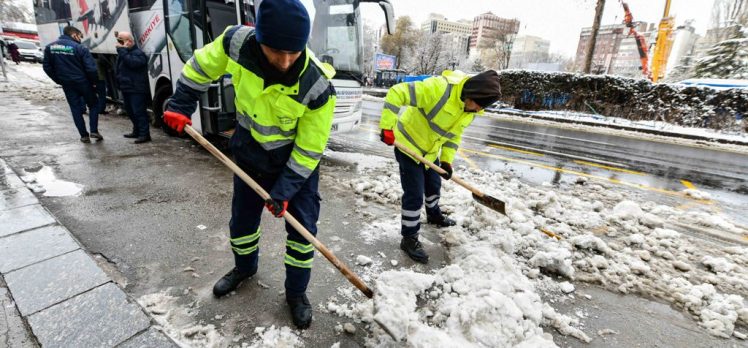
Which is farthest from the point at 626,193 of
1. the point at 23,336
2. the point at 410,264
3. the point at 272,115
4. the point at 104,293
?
the point at 23,336

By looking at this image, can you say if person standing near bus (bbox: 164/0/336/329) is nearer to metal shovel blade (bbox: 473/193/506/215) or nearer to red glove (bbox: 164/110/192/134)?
red glove (bbox: 164/110/192/134)

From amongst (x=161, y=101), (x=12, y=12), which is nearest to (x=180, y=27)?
(x=161, y=101)

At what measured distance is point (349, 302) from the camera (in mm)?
2465

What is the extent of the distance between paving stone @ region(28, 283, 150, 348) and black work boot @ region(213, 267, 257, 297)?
459 mm

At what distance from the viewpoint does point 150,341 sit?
1.83m

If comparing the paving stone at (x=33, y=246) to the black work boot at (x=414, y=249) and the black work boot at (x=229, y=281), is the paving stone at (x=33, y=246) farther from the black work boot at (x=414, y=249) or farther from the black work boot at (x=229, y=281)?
the black work boot at (x=414, y=249)

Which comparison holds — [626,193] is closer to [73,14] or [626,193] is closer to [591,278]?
[591,278]

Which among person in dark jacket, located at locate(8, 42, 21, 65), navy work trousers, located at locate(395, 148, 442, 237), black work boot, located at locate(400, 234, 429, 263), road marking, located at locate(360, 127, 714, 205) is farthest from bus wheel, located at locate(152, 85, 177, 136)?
person in dark jacket, located at locate(8, 42, 21, 65)

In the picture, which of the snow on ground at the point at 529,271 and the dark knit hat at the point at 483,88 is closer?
the snow on ground at the point at 529,271

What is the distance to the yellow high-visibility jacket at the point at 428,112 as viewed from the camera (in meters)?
2.94

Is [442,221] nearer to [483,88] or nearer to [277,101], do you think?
[483,88]

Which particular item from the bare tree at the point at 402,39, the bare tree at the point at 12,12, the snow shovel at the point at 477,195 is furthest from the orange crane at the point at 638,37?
the bare tree at the point at 12,12

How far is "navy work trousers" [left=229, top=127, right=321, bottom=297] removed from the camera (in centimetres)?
218

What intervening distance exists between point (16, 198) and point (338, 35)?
15.5 feet
